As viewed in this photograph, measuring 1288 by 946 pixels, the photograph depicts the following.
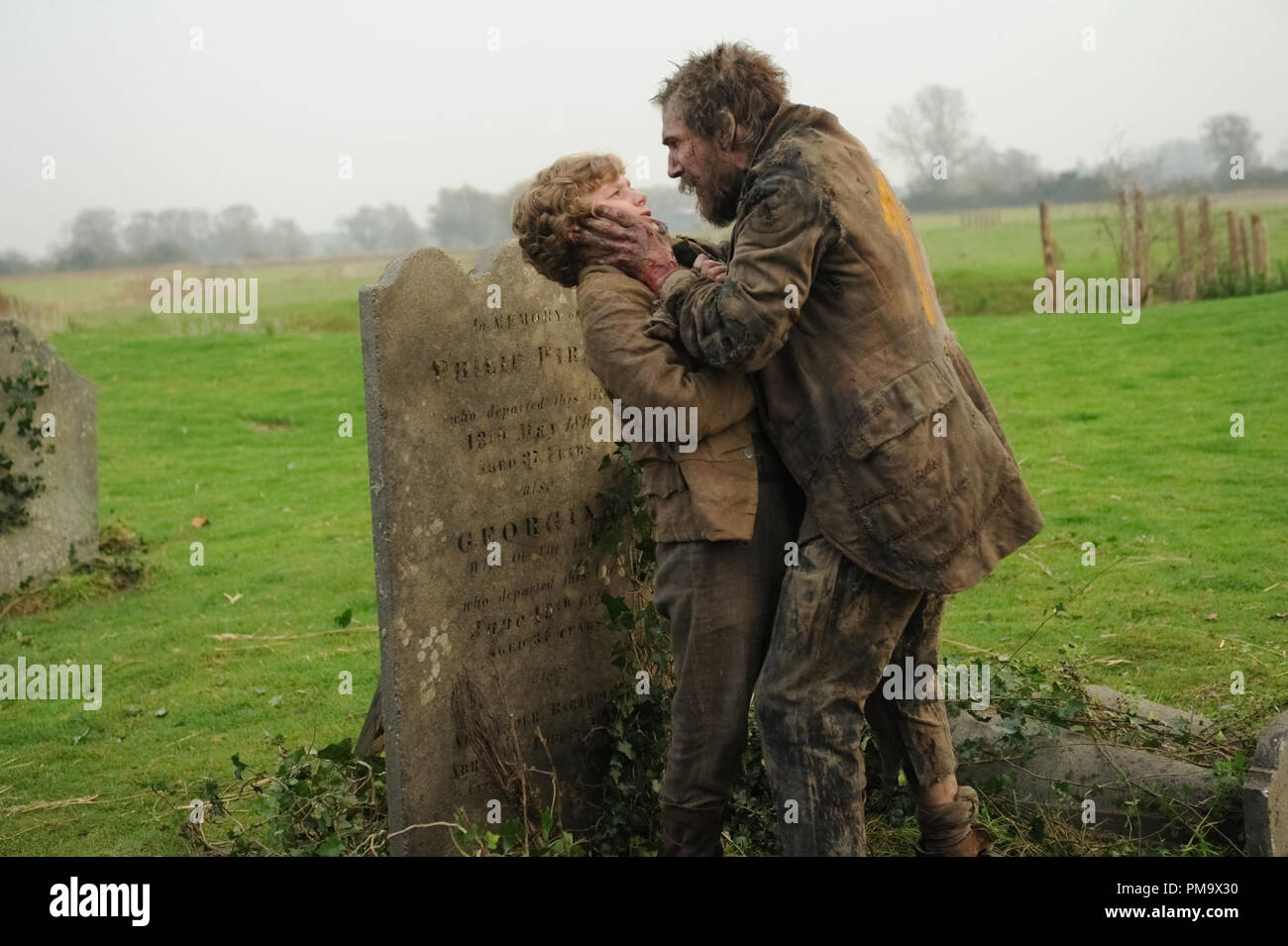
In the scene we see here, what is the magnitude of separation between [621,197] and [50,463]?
7.53 m

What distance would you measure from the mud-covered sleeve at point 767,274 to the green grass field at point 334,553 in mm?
3774

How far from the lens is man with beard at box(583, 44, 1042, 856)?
3.96 meters

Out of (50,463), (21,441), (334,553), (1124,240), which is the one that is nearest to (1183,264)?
(1124,240)

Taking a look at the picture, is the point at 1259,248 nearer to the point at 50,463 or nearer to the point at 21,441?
the point at 50,463

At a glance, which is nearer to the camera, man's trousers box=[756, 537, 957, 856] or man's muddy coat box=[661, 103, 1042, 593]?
man's muddy coat box=[661, 103, 1042, 593]

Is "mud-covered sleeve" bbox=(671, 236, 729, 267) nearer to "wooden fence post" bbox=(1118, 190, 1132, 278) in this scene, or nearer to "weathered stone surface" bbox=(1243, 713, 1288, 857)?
"weathered stone surface" bbox=(1243, 713, 1288, 857)

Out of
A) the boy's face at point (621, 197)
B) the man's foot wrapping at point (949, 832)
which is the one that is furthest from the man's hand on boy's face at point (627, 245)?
the man's foot wrapping at point (949, 832)

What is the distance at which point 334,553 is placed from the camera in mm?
11828

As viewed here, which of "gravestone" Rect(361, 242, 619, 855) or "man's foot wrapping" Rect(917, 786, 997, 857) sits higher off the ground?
"gravestone" Rect(361, 242, 619, 855)

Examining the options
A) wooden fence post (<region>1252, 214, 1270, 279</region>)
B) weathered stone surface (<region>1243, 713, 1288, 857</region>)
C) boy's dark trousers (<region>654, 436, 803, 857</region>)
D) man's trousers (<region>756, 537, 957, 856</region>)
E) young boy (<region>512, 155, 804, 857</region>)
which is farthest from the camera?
wooden fence post (<region>1252, 214, 1270, 279</region>)

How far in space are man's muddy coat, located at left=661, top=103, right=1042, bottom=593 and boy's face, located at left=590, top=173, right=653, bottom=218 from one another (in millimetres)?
454

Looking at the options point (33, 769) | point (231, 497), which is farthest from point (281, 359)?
point (33, 769)

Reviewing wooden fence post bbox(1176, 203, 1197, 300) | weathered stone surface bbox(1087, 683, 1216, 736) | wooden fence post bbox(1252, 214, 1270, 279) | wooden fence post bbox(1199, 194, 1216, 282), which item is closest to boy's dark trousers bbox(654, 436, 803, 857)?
weathered stone surface bbox(1087, 683, 1216, 736)
